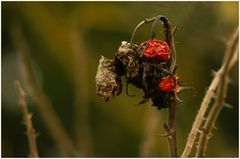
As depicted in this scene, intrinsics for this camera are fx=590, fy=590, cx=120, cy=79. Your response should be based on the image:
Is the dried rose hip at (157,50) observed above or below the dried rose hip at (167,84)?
above

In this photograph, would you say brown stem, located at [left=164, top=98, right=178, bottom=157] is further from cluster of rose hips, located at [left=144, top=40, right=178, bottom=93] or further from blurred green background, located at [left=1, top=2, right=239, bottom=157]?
blurred green background, located at [left=1, top=2, right=239, bottom=157]

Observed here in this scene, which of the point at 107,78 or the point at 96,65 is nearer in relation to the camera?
the point at 107,78

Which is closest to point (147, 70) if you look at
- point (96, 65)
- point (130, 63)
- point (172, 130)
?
point (130, 63)

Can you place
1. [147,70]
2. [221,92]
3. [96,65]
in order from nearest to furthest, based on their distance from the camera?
[221,92]
[147,70]
[96,65]

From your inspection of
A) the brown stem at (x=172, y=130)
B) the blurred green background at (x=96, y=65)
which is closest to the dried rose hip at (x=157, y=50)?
the brown stem at (x=172, y=130)

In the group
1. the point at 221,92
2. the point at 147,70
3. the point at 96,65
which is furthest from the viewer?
the point at 96,65

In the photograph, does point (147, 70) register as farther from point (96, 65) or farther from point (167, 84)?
point (96, 65)

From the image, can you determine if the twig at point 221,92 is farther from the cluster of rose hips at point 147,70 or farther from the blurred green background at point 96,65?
the blurred green background at point 96,65
